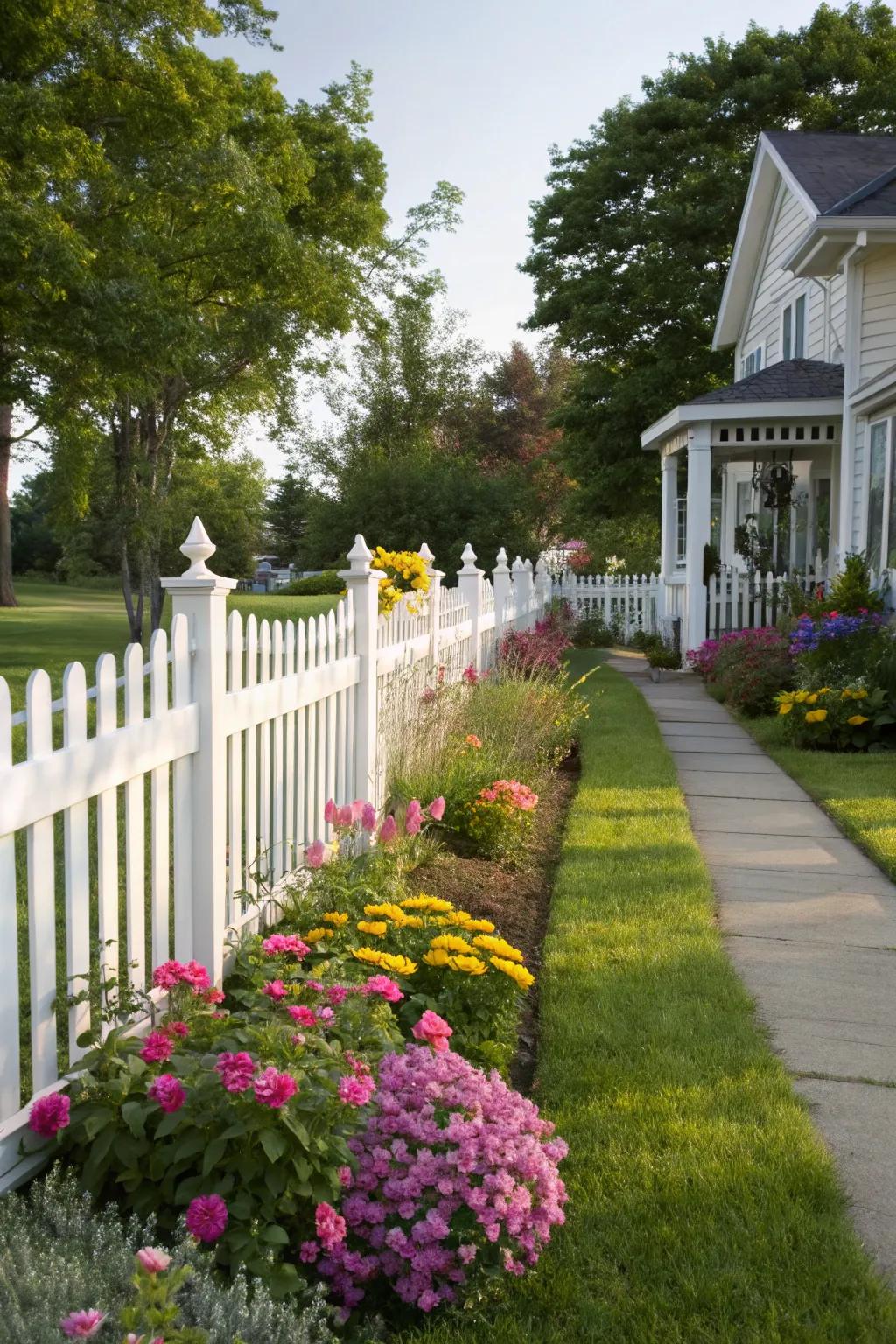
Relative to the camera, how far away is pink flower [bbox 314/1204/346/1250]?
7.14 ft

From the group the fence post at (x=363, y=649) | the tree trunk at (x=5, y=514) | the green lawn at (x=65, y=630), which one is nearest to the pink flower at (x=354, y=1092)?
the fence post at (x=363, y=649)

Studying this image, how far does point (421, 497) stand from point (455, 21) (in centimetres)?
2004

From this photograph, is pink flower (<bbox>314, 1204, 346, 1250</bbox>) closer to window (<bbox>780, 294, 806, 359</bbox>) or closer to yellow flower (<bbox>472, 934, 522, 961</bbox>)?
yellow flower (<bbox>472, 934, 522, 961</bbox>)

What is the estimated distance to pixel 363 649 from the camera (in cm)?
532

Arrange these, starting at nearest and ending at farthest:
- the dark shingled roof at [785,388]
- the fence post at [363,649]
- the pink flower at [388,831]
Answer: the pink flower at [388,831] → the fence post at [363,649] → the dark shingled roof at [785,388]

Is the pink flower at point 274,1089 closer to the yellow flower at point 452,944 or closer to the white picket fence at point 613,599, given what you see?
the yellow flower at point 452,944

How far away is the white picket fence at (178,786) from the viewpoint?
2504 mm

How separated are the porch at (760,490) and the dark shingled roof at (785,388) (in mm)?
15

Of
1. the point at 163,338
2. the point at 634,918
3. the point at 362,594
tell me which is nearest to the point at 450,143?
the point at 163,338

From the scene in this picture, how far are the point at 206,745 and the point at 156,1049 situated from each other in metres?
1.13

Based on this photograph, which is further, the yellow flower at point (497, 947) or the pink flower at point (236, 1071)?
the yellow flower at point (497, 947)

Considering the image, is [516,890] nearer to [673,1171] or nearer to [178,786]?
[178,786]

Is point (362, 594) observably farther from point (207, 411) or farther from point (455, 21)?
point (207, 411)

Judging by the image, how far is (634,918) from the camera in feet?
15.2
